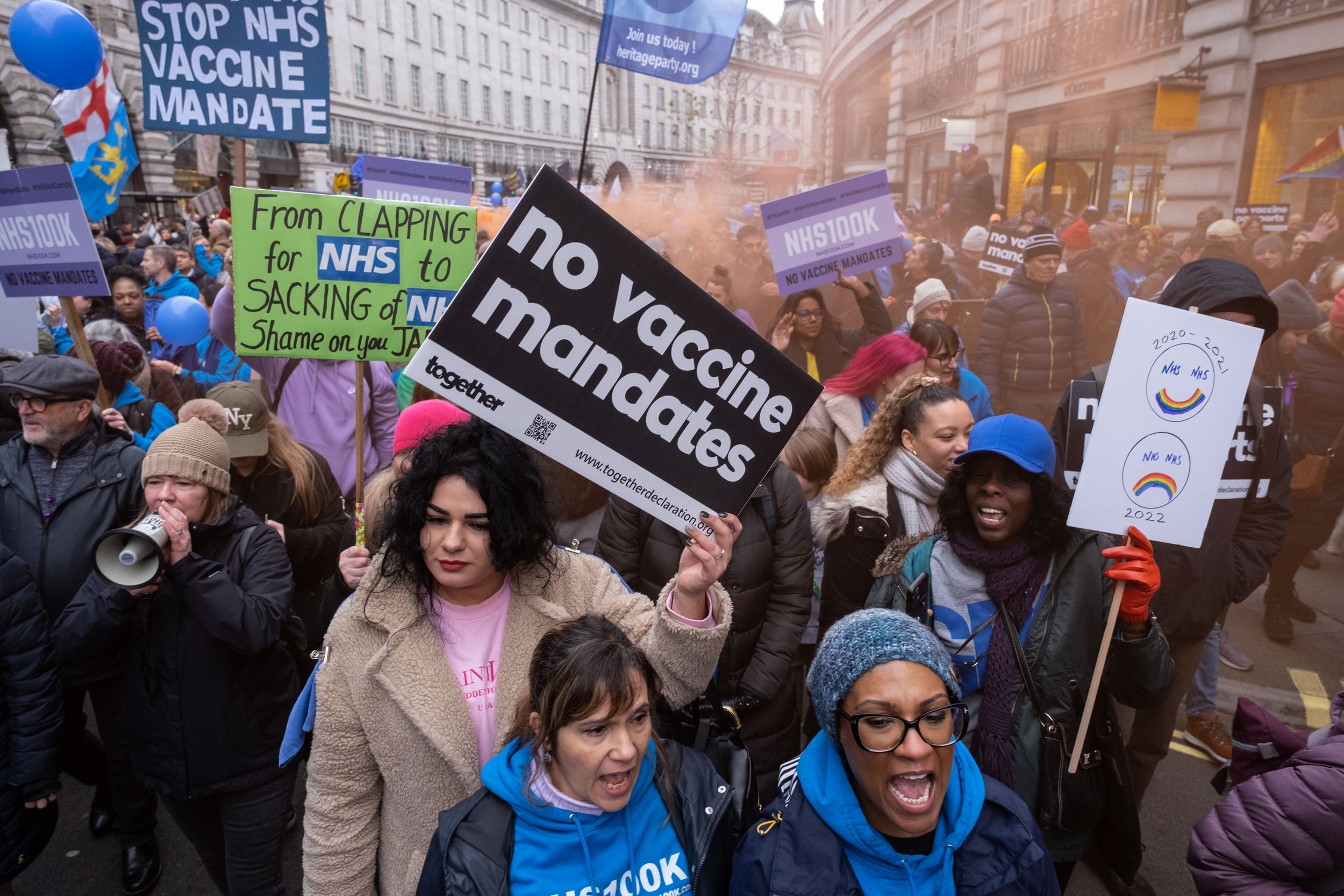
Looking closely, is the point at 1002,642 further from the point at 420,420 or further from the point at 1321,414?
the point at 1321,414

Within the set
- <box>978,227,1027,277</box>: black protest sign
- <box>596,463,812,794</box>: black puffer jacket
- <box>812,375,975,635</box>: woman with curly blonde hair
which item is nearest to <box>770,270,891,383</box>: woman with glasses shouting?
<box>978,227,1027,277</box>: black protest sign

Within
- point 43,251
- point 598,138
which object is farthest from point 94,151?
point 598,138

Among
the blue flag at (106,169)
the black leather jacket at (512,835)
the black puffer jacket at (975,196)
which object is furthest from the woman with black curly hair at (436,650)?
the black puffer jacket at (975,196)

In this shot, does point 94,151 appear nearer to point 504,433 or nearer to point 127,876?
point 127,876

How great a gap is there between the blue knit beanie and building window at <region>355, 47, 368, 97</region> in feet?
155

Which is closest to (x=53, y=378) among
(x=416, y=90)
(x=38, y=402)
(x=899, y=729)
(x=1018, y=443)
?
(x=38, y=402)

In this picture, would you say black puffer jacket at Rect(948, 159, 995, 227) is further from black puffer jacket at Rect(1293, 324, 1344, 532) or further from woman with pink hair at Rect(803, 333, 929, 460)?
woman with pink hair at Rect(803, 333, 929, 460)

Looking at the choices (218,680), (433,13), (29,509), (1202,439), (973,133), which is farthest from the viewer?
(433,13)

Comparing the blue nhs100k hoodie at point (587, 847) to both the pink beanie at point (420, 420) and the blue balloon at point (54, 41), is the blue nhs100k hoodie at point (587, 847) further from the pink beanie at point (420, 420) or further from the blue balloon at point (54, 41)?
the blue balloon at point (54, 41)

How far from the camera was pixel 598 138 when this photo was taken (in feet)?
206

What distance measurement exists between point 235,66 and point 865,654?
5726mm

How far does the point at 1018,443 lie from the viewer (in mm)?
2492

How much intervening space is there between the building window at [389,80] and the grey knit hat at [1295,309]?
4643cm

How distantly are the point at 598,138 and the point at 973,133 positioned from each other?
52.5 meters
